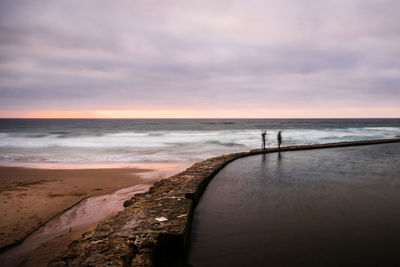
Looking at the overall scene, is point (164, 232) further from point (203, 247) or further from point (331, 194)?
point (331, 194)

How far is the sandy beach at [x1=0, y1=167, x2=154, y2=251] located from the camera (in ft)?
18.1

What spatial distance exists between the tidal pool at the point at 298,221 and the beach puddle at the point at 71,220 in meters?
2.70

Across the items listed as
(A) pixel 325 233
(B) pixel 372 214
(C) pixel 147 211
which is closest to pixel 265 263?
(A) pixel 325 233

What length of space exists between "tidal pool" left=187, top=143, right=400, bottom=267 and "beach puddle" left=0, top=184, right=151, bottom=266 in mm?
2701

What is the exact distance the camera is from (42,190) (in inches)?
320

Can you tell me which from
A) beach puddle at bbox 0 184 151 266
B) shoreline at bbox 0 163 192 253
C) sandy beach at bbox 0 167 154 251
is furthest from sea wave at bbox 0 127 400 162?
beach puddle at bbox 0 184 151 266

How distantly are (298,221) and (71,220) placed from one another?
540cm

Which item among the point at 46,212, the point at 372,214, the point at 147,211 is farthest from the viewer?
the point at 46,212

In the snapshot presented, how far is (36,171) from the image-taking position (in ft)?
37.4

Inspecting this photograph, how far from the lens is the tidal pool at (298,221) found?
357 centimetres

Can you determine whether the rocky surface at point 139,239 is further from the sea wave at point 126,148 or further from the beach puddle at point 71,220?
the sea wave at point 126,148

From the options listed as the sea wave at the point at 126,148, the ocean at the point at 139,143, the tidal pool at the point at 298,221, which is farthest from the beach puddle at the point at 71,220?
the sea wave at the point at 126,148

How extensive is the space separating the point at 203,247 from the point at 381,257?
275 centimetres

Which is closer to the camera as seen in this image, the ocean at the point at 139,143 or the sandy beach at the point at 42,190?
the sandy beach at the point at 42,190
